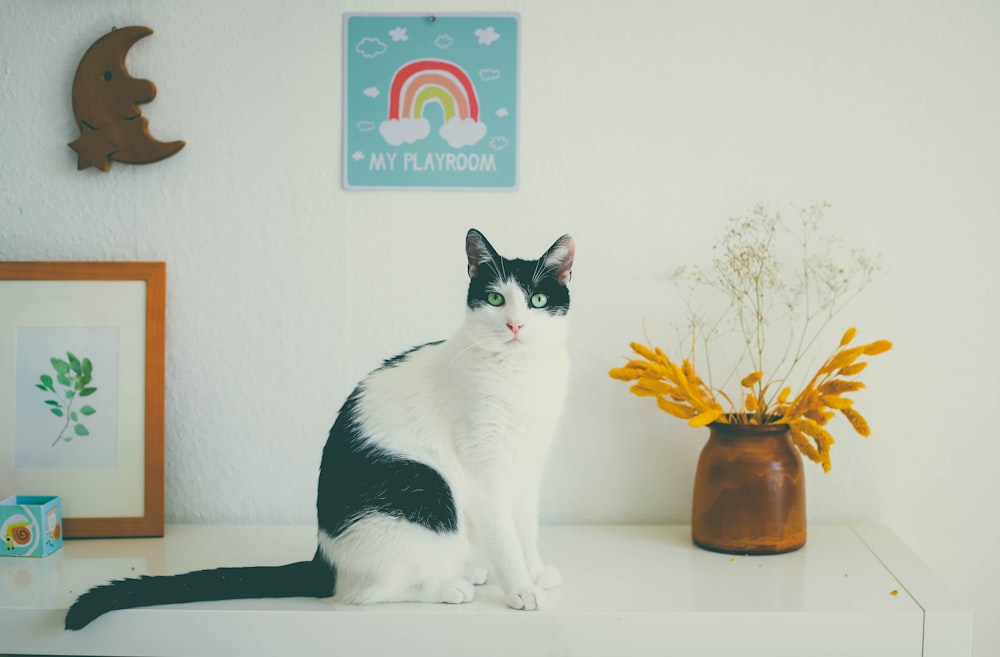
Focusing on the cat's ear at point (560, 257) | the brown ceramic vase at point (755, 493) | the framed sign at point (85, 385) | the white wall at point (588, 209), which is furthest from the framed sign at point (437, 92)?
the brown ceramic vase at point (755, 493)

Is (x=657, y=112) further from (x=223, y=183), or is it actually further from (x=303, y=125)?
(x=223, y=183)

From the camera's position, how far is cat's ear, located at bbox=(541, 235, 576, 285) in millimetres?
1079

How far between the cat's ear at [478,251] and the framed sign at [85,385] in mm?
586

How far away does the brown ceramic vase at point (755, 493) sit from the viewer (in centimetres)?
122

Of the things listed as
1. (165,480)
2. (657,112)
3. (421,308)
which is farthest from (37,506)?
(657,112)

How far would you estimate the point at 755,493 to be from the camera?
1219 mm

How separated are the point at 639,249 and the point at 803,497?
0.48m

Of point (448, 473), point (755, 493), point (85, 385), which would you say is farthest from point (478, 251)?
point (85, 385)

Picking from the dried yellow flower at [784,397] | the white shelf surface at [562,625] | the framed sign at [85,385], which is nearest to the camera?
the white shelf surface at [562,625]

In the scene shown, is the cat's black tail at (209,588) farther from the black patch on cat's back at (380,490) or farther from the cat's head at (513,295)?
the cat's head at (513,295)

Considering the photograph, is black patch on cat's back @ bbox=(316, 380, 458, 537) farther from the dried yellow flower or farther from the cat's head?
the dried yellow flower

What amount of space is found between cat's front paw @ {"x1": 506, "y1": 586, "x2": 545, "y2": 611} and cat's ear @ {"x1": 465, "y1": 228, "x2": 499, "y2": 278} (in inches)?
16.4

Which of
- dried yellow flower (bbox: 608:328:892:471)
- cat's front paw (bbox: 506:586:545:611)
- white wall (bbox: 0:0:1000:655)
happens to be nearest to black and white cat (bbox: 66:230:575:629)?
cat's front paw (bbox: 506:586:545:611)

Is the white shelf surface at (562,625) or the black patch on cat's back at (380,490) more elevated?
the black patch on cat's back at (380,490)
